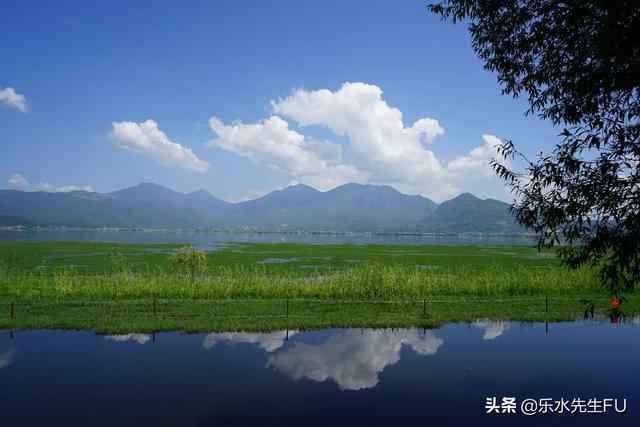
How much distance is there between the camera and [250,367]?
52.4 ft

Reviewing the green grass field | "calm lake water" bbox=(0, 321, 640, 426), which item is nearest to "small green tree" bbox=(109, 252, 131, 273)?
the green grass field

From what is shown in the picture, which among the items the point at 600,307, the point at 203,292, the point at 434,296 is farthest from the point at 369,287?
the point at 600,307

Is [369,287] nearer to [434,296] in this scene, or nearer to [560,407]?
[434,296]

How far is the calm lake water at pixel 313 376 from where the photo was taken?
1196 centimetres

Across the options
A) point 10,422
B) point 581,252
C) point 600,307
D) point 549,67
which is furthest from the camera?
point 600,307

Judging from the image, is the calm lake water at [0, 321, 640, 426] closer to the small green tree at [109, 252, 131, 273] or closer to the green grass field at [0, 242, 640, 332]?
the green grass field at [0, 242, 640, 332]

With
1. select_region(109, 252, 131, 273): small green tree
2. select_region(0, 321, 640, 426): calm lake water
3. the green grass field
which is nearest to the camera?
select_region(0, 321, 640, 426): calm lake water

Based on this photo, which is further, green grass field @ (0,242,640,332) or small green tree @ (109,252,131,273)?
small green tree @ (109,252,131,273)

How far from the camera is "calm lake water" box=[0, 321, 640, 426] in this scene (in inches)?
471

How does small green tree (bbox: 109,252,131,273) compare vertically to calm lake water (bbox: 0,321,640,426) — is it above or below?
above

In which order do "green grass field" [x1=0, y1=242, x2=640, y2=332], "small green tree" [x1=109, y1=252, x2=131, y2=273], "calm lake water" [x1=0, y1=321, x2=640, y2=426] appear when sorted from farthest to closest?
1. "small green tree" [x1=109, y1=252, x2=131, y2=273]
2. "green grass field" [x1=0, y1=242, x2=640, y2=332]
3. "calm lake water" [x1=0, y1=321, x2=640, y2=426]

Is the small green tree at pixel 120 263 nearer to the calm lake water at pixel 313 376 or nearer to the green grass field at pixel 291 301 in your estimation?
the green grass field at pixel 291 301

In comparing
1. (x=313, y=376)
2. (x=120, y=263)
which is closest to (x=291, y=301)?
(x=313, y=376)

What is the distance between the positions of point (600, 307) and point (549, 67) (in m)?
23.7
